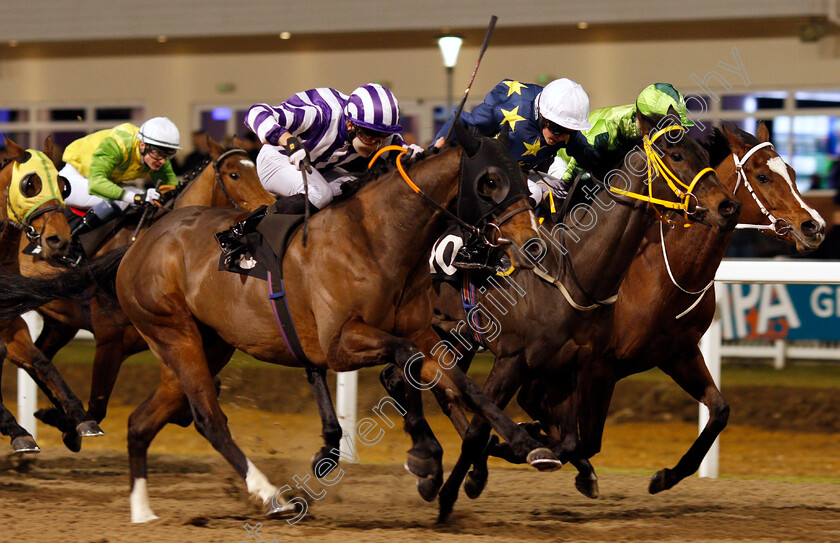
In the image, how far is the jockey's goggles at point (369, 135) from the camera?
14.5ft

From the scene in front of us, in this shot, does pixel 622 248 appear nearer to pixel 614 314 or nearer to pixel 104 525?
pixel 614 314

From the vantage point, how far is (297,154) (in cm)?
428

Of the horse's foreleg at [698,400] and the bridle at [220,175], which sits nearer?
the horse's foreleg at [698,400]

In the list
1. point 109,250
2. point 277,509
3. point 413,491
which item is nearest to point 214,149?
point 109,250

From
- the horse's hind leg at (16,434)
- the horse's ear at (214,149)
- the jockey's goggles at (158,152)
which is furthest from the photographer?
the horse's ear at (214,149)

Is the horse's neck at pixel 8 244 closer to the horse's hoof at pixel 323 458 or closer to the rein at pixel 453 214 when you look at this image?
the horse's hoof at pixel 323 458

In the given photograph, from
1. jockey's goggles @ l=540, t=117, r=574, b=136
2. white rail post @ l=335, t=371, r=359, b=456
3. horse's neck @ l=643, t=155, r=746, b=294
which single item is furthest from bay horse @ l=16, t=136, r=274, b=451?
horse's neck @ l=643, t=155, r=746, b=294

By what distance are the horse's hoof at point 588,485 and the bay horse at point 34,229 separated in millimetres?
2498

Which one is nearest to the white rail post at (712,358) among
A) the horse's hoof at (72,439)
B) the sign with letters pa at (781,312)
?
the sign with letters pa at (781,312)

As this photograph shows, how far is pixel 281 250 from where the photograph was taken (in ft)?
14.3

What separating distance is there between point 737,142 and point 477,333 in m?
1.57

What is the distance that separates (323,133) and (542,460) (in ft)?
5.90

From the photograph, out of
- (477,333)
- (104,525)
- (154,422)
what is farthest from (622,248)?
(104,525)

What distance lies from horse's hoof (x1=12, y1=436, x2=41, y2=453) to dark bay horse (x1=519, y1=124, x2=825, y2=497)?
257 centimetres
